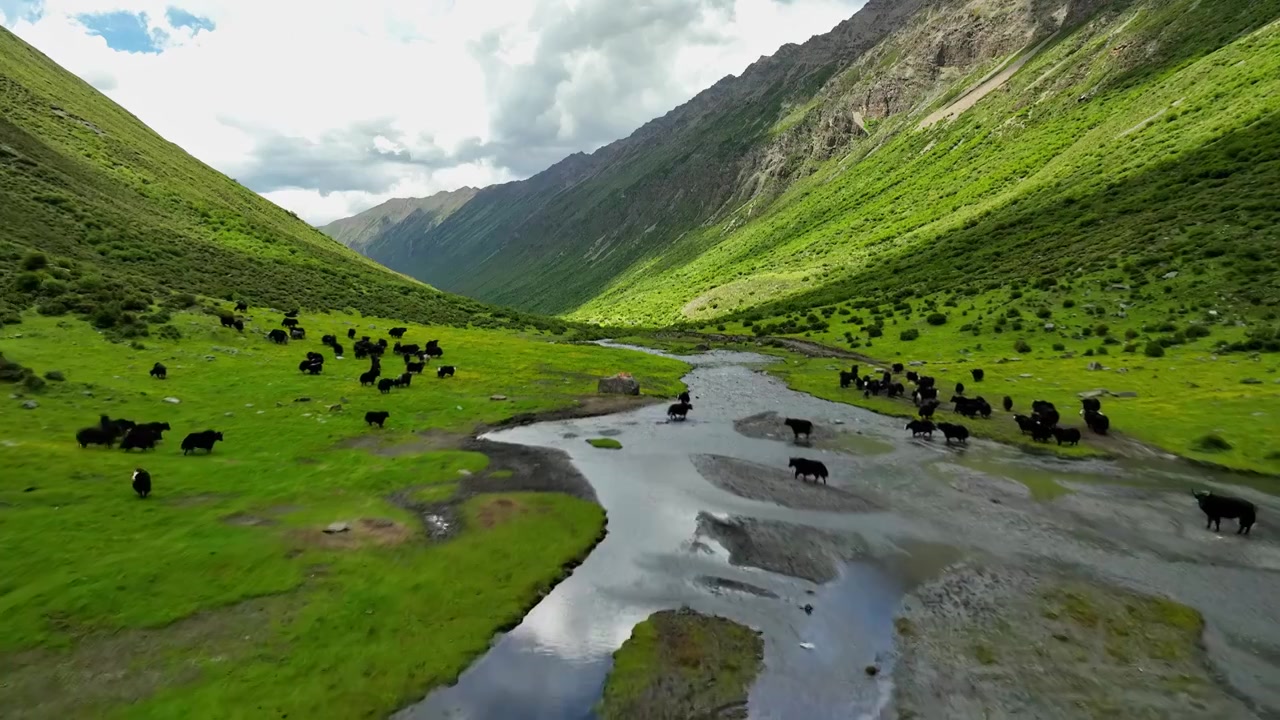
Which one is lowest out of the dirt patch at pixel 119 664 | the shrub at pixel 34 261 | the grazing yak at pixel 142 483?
the dirt patch at pixel 119 664

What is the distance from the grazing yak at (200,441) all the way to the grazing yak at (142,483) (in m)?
5.09

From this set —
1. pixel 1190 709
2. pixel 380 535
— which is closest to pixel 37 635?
pixel 380 535

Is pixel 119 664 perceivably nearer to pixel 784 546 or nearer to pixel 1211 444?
pixel 784 546

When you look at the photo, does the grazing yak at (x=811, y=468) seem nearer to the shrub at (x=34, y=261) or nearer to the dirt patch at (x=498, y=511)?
the dirt patch at (x=498, y=511)

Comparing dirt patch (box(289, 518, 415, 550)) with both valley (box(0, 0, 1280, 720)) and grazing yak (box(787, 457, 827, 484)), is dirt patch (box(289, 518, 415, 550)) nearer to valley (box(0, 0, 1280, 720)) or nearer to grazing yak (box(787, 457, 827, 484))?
valley (box(0, 0, 1280, 720))

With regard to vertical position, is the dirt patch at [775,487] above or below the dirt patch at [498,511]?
above

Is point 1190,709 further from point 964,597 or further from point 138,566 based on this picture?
point 138,566

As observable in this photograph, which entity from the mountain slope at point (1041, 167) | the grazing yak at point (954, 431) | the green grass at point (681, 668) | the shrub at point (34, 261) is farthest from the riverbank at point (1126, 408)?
the shrub at point (34, 261)

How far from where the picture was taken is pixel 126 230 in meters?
72.6

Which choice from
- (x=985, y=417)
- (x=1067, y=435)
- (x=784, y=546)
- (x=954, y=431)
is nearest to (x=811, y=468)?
(x=784, y=546)

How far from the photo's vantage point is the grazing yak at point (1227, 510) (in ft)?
60.5

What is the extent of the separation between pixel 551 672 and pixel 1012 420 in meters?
30.6

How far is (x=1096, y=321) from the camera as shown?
5181cm

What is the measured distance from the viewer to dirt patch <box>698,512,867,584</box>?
17891mm
